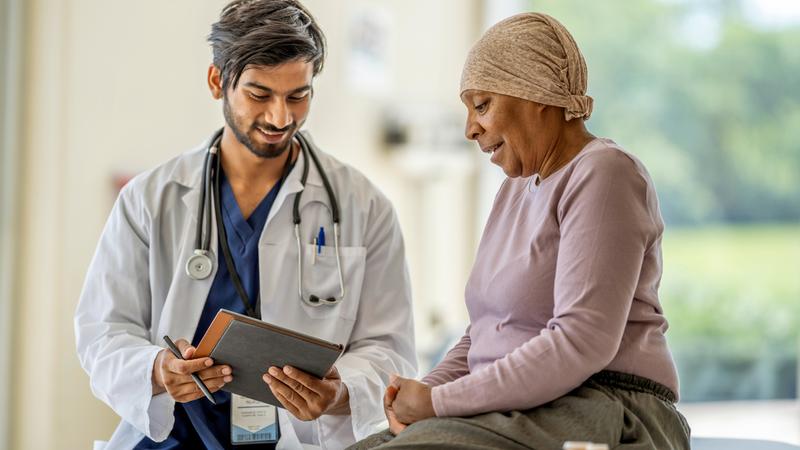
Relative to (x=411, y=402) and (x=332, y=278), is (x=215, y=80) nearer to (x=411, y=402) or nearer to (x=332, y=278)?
(x=332, y=278)

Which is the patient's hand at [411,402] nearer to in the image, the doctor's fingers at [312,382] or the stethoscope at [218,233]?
the doctor's fingers at [312,382]

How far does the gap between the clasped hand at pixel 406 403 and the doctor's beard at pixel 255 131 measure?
67cm

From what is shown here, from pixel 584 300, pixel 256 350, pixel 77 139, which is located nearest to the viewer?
pixel 584 300

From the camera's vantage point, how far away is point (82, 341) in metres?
2.01

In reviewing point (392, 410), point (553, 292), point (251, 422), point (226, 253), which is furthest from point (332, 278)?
point (553, 292)

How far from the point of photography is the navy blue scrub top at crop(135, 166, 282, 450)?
197 centimetres

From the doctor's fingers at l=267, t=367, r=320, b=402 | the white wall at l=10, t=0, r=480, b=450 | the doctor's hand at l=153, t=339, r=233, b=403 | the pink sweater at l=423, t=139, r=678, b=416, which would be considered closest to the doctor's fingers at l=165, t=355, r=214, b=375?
the doctor's hand at l=153, t=339, r=233, b=403

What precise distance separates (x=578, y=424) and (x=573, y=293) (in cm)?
18

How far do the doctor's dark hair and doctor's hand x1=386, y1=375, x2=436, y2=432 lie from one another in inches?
29.3

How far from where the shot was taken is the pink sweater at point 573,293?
4.54 feet

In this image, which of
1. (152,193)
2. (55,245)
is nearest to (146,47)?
(55,245)

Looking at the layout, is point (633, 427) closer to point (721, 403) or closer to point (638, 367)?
point (638, 367)

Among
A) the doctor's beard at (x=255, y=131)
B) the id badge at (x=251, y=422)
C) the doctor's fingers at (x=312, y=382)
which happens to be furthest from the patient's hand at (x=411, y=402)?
the doctor's beard at (x=255, y=131)

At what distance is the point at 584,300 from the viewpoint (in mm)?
1380
